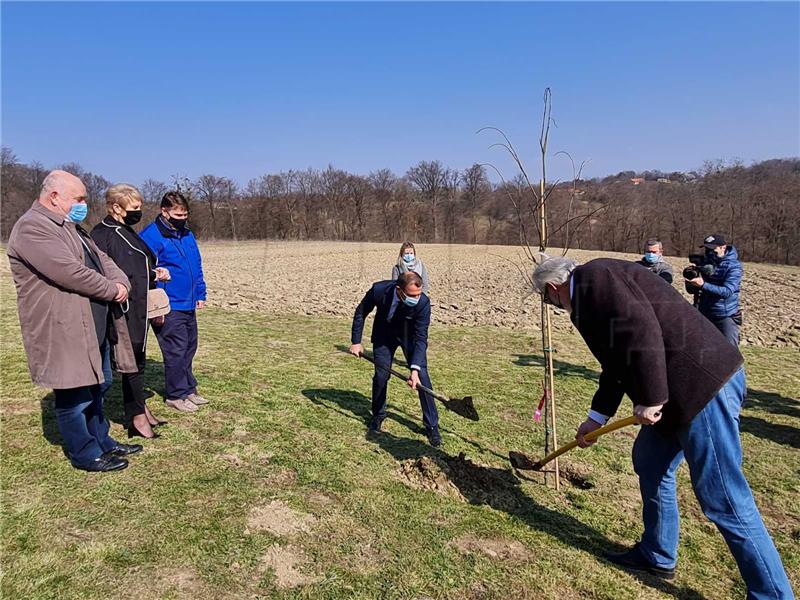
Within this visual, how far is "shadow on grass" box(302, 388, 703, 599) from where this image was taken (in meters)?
3.56

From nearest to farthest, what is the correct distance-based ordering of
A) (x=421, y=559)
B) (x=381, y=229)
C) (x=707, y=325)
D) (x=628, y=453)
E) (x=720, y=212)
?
(x=707, y=325), (x=421, y=559), (x=628, y=453), (x=720, y=212), (x=381, y=229)

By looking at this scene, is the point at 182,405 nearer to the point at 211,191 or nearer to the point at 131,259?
the point at 131,259

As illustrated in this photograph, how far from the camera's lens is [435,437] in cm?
509

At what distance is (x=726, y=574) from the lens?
130 inches

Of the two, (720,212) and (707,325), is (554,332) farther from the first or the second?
(720,212)

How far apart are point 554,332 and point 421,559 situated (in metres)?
9.14

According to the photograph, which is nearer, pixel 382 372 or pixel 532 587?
pixel 532 587

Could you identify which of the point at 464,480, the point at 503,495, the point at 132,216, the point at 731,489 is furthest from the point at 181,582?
the point at 731,489

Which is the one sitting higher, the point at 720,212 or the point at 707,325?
the point at 720,212

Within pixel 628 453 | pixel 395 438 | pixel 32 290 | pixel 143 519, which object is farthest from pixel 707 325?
pixel 32 290

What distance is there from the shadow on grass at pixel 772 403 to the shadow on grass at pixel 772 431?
553 millimetres

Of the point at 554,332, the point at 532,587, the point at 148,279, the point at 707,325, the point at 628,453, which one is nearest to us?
the point at 707,325

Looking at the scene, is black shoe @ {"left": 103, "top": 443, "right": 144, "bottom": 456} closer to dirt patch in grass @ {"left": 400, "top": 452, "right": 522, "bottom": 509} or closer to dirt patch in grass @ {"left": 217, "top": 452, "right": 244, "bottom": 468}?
dirt patch in grass @ {"left": 217, "top": 452, "right": 244, "bottom": 468}

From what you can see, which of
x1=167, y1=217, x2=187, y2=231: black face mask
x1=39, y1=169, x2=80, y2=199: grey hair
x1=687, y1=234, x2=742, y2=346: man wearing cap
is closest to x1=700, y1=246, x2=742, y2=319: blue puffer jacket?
x1=687, y1=234, x2=742, y2=346: man wearing cap
